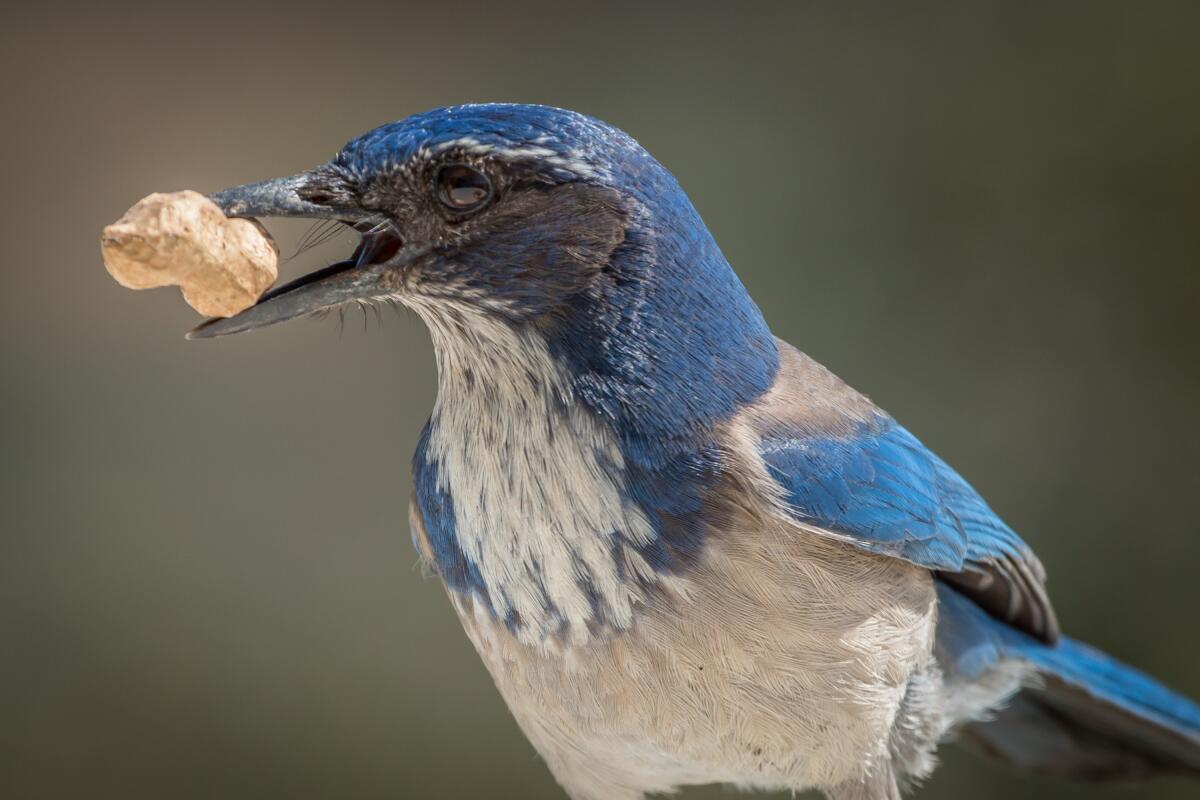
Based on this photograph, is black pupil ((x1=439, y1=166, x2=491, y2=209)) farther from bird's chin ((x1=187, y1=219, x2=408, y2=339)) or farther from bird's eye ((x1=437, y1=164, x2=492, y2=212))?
bird's chin ((x1=187, y1=219, x2=408, y2=339))

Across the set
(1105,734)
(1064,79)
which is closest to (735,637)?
(1105,734)

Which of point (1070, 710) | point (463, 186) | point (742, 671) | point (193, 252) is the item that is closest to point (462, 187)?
point (463, 186)

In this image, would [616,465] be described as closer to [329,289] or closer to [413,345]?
[329,289]

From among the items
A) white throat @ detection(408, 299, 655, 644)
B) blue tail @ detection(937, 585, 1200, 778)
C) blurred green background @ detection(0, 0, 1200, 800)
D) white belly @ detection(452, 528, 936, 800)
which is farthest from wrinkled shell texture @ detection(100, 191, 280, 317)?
blurred green background @ detection(0, 0, 1200, 800)

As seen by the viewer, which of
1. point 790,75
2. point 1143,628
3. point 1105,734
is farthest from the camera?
point 790,75

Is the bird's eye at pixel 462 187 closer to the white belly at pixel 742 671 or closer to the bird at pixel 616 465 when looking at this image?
the bird at pixel 616 465

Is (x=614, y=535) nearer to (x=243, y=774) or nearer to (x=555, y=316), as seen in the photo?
(x=555, y=316)
